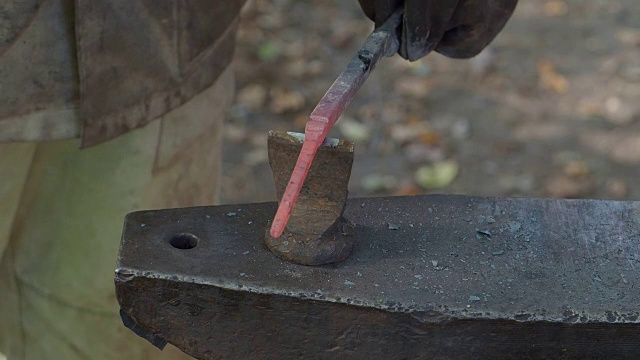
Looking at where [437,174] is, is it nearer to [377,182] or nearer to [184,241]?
[377,182]

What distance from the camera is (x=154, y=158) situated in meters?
1.58

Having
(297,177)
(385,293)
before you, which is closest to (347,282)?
(385,293)

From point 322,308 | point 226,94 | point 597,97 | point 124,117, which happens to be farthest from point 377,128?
point 322,308

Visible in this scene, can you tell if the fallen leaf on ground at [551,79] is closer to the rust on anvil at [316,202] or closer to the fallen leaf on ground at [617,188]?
the fallen leaf on ground at [617,188]

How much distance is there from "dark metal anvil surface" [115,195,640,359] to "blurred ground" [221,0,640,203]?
204 centimetres

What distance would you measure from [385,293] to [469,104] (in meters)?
2.76

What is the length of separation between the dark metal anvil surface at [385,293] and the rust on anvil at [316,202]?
0.02 metres

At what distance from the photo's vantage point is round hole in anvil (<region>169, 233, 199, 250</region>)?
1240 mm

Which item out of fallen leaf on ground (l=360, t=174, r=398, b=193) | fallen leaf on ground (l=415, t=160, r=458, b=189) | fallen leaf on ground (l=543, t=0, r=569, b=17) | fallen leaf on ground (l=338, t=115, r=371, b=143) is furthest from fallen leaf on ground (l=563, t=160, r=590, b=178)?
fallen leaf on ground (l=543, t=0, r=569, b=17)

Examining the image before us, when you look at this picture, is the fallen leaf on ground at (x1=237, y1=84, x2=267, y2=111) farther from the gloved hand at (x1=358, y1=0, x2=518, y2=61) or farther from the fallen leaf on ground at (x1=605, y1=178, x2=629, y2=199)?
the gloved hand at (x1=358, y1=0, x2=518, y2=61)

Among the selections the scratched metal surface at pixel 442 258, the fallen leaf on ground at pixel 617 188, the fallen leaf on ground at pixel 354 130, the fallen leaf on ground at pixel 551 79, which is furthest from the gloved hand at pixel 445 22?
the fallen leaf on ground at pixel 551 79

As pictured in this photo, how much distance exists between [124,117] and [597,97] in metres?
2.85

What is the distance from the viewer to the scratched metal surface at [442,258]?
114 cm

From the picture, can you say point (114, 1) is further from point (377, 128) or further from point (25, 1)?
point (377, 128)
